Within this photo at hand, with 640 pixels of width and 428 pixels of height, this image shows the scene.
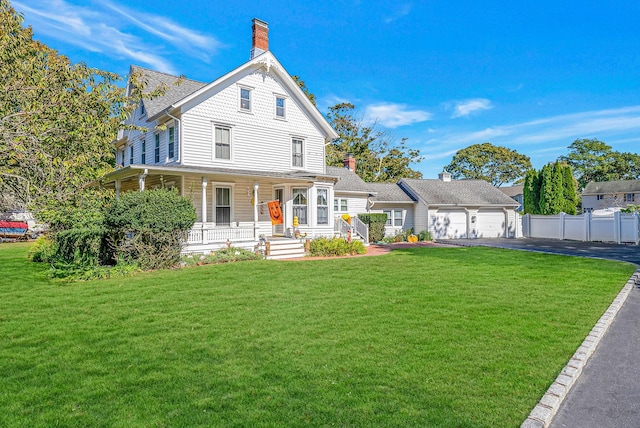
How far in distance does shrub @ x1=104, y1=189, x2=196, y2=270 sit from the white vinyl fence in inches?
1007

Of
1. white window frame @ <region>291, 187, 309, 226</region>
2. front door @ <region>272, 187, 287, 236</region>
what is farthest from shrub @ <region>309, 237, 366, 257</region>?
front door @ <region>272, 187, 287, 236</region>

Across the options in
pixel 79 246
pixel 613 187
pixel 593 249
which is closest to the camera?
A: pixel 79 246

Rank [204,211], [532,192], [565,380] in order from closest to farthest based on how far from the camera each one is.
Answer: [565,380]
[204,211]
[532,192]

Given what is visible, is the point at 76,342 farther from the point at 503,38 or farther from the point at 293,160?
the point at 503,38

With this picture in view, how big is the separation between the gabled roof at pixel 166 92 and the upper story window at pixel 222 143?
3.47 m

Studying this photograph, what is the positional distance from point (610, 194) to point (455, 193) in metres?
35.2

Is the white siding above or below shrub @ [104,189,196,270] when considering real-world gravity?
above

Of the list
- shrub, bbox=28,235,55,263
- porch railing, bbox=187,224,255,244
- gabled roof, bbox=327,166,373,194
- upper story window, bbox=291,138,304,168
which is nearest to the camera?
shrub, bbox=28,235,55,263

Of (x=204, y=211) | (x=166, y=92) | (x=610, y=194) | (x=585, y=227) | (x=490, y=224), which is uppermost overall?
(x=166, y=92)

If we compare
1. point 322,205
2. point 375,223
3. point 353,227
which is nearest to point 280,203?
point 322,205

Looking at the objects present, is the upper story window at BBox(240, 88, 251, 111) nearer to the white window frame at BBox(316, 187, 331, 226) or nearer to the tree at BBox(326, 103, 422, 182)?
the white window frame at BBox(316, 187, 331, 226)

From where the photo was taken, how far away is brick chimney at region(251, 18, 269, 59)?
1923cm

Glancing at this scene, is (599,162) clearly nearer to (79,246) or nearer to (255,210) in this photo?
(255,210)

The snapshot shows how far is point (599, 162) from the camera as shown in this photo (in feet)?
206
